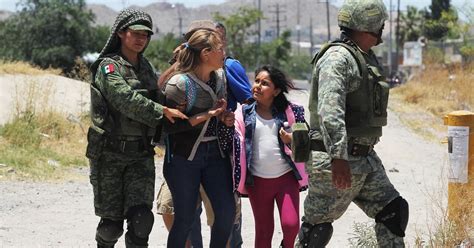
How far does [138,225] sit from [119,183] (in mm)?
294

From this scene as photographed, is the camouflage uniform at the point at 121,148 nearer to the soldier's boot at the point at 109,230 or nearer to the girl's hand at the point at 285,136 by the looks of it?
the soldier's boot at the point at 109,230

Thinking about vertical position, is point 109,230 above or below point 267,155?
below

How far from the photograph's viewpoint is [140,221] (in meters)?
5.45

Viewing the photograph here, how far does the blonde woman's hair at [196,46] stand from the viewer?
559 centimetres

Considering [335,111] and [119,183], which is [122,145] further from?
[335,111]

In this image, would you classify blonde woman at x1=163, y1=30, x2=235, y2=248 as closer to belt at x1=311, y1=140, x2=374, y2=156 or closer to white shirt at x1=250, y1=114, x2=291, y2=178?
white shirt at x1=250, y1=114, x2=291, y2=178

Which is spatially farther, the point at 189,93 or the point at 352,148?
the point at 189,93

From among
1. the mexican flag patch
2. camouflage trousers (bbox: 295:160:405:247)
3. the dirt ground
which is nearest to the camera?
camouflage trousers (bbox: 295:160:405:247)

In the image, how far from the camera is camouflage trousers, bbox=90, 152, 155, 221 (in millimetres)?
5520

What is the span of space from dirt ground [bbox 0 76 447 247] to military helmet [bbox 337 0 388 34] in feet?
4.59

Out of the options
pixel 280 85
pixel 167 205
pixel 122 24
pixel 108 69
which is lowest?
pixel 167 205

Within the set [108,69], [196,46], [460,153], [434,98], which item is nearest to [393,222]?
[196,46]

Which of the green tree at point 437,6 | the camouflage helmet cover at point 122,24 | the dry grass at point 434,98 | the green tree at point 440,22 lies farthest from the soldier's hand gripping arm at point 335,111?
the green tree at point 437,6

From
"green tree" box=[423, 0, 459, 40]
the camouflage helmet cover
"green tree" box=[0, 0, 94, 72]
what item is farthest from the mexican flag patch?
"green tree" box=[0, 0, 94, 72]
